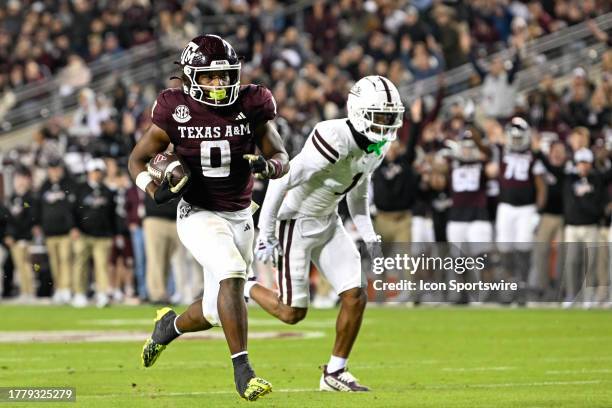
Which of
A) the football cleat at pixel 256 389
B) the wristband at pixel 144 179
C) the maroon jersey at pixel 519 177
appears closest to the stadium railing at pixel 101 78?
the maroon jersey at pixel 519 177

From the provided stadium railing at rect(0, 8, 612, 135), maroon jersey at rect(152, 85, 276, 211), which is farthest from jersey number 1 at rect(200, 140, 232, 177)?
stadium railing at rect(0, 8, 612, 135)

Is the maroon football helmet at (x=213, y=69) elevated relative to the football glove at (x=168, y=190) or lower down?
elevated

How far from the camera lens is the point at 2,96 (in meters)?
24.5

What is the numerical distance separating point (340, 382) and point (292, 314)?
75 centimetres

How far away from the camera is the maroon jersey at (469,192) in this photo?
1666cm

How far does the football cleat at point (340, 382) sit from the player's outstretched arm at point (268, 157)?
5.05 feet

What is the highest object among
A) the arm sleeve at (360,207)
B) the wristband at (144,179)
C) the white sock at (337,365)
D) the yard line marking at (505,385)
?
the wristband at (144,179)

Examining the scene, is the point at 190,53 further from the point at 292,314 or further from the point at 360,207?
the point at 292,314

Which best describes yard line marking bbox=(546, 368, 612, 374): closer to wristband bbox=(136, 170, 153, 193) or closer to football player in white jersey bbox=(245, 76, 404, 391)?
football player in white jersey bbox=(245, 76, 404, 391)

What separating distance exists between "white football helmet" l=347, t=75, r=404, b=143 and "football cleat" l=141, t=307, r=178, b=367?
5.48 ft

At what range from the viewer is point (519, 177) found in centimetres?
1645

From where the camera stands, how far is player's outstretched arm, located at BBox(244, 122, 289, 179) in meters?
7.55

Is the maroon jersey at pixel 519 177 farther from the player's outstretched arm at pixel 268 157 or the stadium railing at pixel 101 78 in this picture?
the stadium railing at pixel 101 78

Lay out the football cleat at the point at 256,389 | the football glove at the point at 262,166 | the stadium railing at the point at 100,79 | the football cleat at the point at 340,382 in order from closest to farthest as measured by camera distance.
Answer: the football cleat at the point at 256,389 < the football glove at the point at 262,166 < the football cleat at the point at 340,382 < the stadium railing at the point at 100,79
